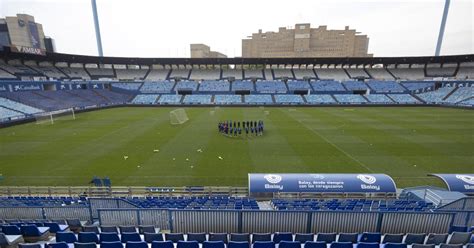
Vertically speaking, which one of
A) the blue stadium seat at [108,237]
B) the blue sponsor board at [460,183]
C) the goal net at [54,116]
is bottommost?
the goal net at [54,116]

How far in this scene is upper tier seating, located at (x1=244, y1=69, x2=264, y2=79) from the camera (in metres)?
63.6

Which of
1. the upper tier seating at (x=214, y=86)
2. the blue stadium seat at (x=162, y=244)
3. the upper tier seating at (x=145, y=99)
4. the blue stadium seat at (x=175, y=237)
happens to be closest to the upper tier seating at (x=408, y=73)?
the upper tier seating at (x=214, y=86)

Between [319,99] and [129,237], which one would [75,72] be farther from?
[129,237]

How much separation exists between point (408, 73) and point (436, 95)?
17556 millimetres

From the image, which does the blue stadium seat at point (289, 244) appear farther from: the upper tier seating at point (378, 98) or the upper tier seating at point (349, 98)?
the upper tier seating at point (378, 98)

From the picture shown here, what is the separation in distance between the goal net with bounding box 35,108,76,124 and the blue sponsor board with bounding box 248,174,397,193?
102ft

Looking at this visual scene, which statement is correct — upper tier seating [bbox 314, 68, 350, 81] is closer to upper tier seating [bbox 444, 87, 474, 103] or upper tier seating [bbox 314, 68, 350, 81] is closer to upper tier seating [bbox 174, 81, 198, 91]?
upper tier seating [bbox 444, 87, 474, 103]

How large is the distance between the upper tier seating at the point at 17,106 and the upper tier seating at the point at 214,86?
1243 inches

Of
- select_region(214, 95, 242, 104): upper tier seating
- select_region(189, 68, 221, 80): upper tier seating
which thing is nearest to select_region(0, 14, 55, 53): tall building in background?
select_region(189, 68, 221, 80): upper tier seating

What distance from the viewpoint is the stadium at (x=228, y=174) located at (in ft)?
19.3

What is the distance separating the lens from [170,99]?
161 feet

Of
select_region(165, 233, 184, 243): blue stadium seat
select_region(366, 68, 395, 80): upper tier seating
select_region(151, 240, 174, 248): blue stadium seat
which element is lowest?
select_region(165, 233, 184, 243): blue stadium seat

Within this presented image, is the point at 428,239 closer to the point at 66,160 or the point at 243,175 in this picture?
the point at 243,175

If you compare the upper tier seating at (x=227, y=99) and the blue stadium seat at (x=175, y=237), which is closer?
the blue stadium seat at (x=175, y=237)
